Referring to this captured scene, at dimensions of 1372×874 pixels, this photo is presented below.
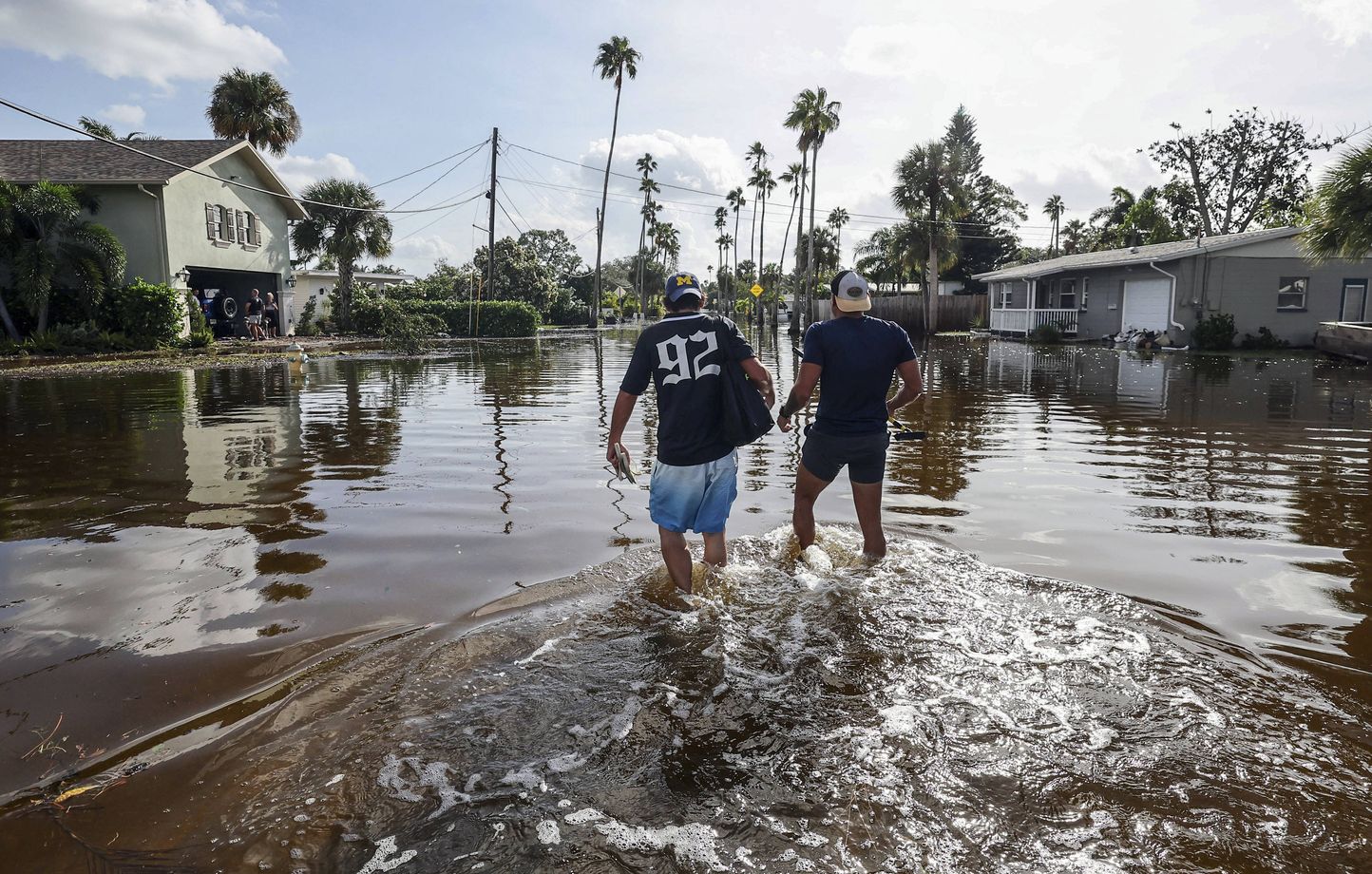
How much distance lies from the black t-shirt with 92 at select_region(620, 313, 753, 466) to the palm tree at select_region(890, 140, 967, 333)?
133 ft

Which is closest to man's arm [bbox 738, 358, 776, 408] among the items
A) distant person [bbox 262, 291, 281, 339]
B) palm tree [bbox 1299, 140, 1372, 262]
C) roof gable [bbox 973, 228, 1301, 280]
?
palm tree [bbox 1299, 140, 1372, 262]

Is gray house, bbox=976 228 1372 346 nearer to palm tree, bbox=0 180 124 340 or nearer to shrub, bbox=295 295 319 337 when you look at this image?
shrub, bbox=295 295 319 337

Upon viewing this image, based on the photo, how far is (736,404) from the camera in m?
4.54

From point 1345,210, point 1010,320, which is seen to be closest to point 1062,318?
point 1010,320

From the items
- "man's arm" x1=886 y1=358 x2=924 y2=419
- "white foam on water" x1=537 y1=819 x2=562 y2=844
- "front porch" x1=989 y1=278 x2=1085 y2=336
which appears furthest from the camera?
"front porch" x1=989 y1=278 x2=1085 y2=336

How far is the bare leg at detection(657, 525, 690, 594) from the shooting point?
468 cm

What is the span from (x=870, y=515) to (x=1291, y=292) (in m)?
30.0

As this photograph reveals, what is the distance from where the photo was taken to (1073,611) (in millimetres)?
4516

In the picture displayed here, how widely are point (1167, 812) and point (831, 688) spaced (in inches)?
52.8

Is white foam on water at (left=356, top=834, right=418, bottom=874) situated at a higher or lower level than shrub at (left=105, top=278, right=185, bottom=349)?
lower

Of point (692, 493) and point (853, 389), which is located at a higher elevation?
point (853, 389)

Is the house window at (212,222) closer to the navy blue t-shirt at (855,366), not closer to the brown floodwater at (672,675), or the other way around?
the brown floodwater at (672,675)

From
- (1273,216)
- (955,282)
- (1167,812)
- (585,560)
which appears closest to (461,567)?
(585,560)

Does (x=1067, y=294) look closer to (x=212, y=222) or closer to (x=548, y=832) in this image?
(x=212, y=222)
